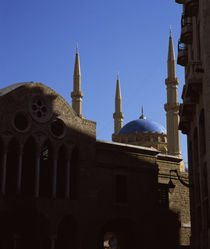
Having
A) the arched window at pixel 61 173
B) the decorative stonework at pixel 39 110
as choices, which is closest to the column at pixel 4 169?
the decorative stonework at pixel 39 110

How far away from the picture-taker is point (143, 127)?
52.8 meters

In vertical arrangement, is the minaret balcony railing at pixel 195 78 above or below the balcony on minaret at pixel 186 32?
below

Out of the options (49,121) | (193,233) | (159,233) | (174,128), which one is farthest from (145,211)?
(174,128)

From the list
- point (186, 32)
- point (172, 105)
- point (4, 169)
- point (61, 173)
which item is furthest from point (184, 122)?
point (172, 105)

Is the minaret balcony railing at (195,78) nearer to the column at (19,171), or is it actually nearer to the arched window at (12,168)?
the column at (19,171)

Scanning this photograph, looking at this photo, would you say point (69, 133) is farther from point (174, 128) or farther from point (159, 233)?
point (174, 128)

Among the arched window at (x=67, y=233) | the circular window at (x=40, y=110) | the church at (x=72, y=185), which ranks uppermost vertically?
the circular window at (x=40, y=110)

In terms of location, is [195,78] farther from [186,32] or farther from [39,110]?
[39,110]

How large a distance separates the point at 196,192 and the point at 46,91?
33.8ft

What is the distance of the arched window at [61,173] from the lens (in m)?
25.4

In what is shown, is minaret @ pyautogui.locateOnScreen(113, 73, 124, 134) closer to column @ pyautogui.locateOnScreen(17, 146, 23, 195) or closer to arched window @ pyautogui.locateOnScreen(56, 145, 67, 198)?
arched window @ pyautogui.locateOnScreen(56, 145, 67, 198)

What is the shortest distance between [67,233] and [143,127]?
28820mm

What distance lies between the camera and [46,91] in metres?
25.7

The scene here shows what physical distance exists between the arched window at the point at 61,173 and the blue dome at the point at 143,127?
2731 cm
